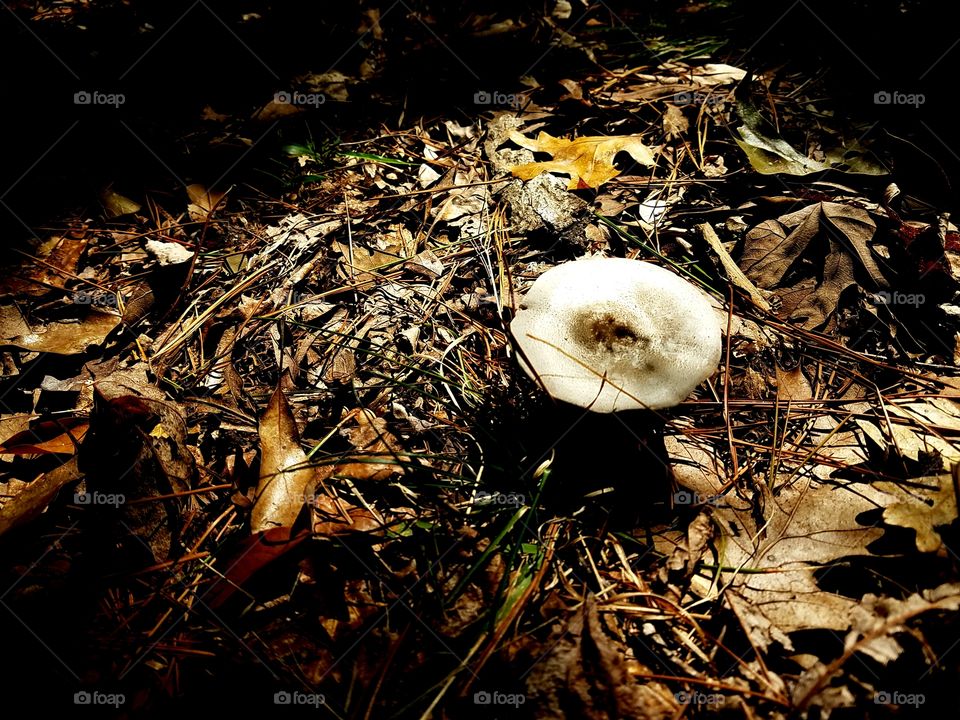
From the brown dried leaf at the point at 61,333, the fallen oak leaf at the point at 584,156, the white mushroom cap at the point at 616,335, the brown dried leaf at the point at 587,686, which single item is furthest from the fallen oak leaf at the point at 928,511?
the brown dried leaf at the point at 61,333

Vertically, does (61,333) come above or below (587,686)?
above

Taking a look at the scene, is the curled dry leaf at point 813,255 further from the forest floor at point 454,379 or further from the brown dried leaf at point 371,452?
the brown dried leaf at point 371,452

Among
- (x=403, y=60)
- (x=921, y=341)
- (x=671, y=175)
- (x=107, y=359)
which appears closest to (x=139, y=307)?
(x=107, y=359)

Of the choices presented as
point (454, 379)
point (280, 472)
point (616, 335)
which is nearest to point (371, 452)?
point (280, 472)

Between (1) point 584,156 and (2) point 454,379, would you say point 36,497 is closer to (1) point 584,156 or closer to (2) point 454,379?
(2) point 454,379

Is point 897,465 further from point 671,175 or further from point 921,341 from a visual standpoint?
point 671,175

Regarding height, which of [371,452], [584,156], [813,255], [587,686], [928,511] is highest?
[584,156]
